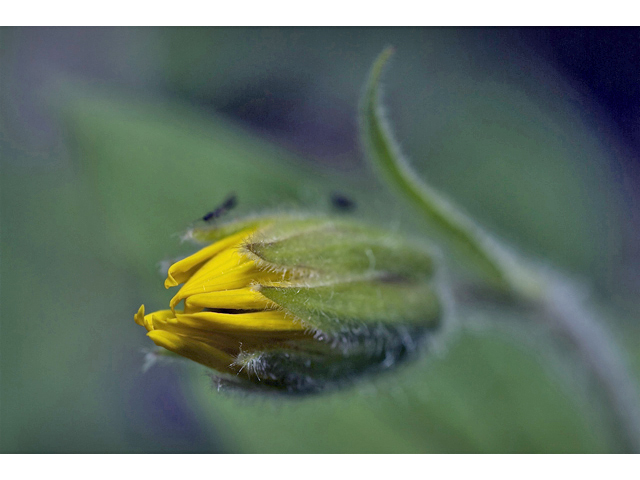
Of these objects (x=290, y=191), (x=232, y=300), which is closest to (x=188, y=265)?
(x=232, y=300)

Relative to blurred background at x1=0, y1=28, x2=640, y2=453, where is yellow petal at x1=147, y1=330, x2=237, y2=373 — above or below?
below

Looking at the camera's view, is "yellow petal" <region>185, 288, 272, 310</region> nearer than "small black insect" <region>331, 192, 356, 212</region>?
Yes

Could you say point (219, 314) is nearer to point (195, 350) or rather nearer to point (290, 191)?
point (195, 350)

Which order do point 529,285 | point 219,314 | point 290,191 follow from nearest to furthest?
point 219,314 → point 529,285 → point 290,191

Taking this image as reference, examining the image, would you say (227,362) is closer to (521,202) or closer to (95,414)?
(521,202)

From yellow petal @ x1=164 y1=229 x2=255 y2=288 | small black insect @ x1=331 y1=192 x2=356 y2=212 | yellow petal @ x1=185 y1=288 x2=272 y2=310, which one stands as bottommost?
yellow petal @ x1=185 y1=288 x2=272 y2=310

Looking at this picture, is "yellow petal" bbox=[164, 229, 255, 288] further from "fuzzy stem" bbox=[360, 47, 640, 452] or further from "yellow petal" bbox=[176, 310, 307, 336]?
"fuzzy stem" bbox=[360, 47, 640, 452]

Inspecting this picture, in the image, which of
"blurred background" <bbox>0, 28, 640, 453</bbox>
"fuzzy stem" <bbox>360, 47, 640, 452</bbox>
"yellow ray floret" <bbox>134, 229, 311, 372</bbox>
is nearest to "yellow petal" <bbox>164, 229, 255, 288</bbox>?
"yellow ray floret" <bbox>134, 229, 311, 372</bbox>
